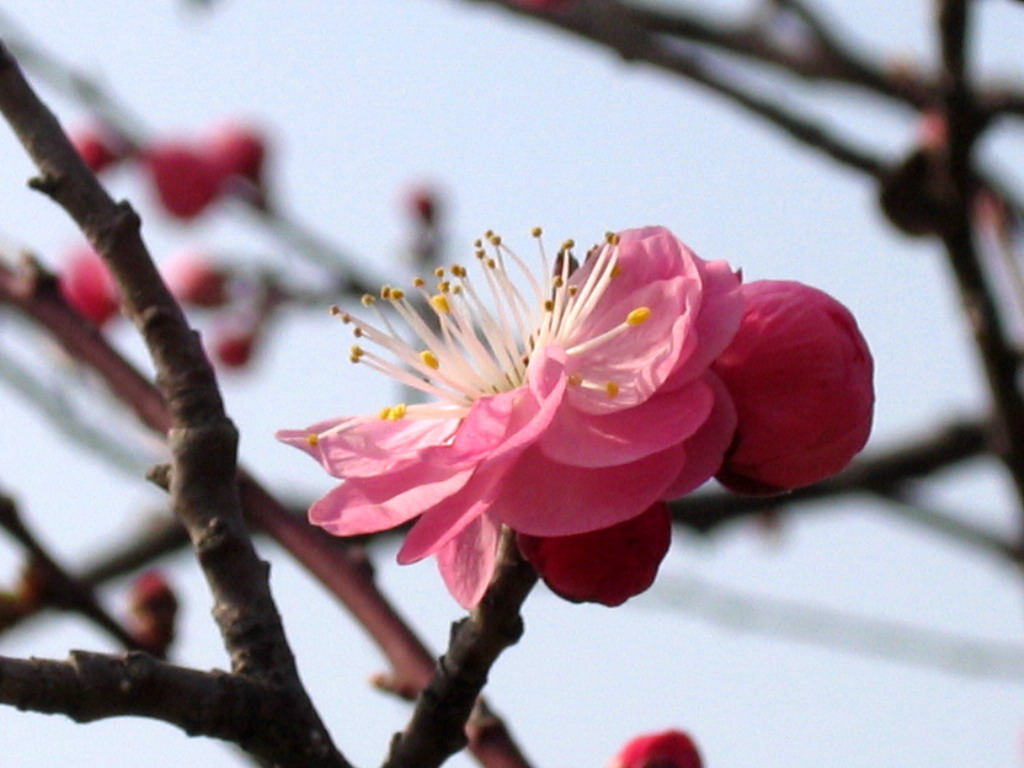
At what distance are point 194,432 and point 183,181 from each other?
323 centimetres

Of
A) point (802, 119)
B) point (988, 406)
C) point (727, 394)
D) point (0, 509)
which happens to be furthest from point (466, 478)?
point (802, 119)

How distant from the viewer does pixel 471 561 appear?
37.6 inches

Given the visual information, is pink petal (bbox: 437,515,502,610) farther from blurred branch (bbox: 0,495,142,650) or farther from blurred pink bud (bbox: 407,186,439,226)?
blurred pink bud (bbox: 407,186,439,226)

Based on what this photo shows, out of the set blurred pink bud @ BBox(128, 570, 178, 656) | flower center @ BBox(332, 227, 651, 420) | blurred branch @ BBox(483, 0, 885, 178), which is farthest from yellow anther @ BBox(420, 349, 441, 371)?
blurred branch @ BBox(483, 0, 885, 178)

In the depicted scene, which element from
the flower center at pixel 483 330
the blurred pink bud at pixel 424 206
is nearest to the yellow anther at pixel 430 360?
the flower center at pixel 483 330

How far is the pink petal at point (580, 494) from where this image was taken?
88cm

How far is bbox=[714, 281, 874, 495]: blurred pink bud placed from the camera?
93 centimetres

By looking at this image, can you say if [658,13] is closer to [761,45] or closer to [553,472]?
[761,45]

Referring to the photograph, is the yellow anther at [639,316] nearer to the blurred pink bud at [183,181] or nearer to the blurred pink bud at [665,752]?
the blurred pink bud at [665,752]

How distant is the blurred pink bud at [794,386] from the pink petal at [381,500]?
0.62 feet

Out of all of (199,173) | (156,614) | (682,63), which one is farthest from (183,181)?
(156,614)

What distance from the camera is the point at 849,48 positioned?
8.71ft

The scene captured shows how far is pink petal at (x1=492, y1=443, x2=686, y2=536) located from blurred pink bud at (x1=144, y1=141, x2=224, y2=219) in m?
3.28

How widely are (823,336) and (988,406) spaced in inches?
41.8
